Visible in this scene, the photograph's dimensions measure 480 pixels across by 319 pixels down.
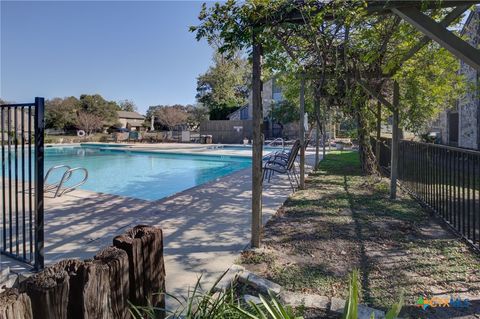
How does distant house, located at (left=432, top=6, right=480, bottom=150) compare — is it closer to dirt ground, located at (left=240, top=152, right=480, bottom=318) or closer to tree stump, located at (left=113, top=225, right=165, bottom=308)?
dirt ground, located at (left=240, top=152, right=480, bottom=318)

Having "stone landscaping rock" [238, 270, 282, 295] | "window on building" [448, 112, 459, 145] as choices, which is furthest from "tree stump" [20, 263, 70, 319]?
"window on building" [448, 112, 459, 145]

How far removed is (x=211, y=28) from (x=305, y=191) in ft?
13.8

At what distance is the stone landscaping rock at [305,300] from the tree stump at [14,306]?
5.74 ft

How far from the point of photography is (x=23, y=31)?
45.9 ft

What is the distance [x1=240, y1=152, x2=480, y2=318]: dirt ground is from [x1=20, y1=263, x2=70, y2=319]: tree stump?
1.85 m

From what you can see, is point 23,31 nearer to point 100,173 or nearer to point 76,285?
point 100,173

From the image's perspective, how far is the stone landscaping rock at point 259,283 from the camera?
8.42 ft

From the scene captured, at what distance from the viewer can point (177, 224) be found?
4273 millimetres

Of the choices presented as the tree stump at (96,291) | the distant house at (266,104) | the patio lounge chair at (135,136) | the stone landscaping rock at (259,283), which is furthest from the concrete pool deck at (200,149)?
the tree stump at (96,291)

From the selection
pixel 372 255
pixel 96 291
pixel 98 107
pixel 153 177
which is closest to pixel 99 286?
pixel 96 291

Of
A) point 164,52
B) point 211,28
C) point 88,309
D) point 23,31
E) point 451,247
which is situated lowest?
point 451,247

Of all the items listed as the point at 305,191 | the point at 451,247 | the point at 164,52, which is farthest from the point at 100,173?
the point at 164,52

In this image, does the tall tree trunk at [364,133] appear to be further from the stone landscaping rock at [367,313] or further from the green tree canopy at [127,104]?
the green tree canopy at [127,104]

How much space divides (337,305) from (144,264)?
146 cm
